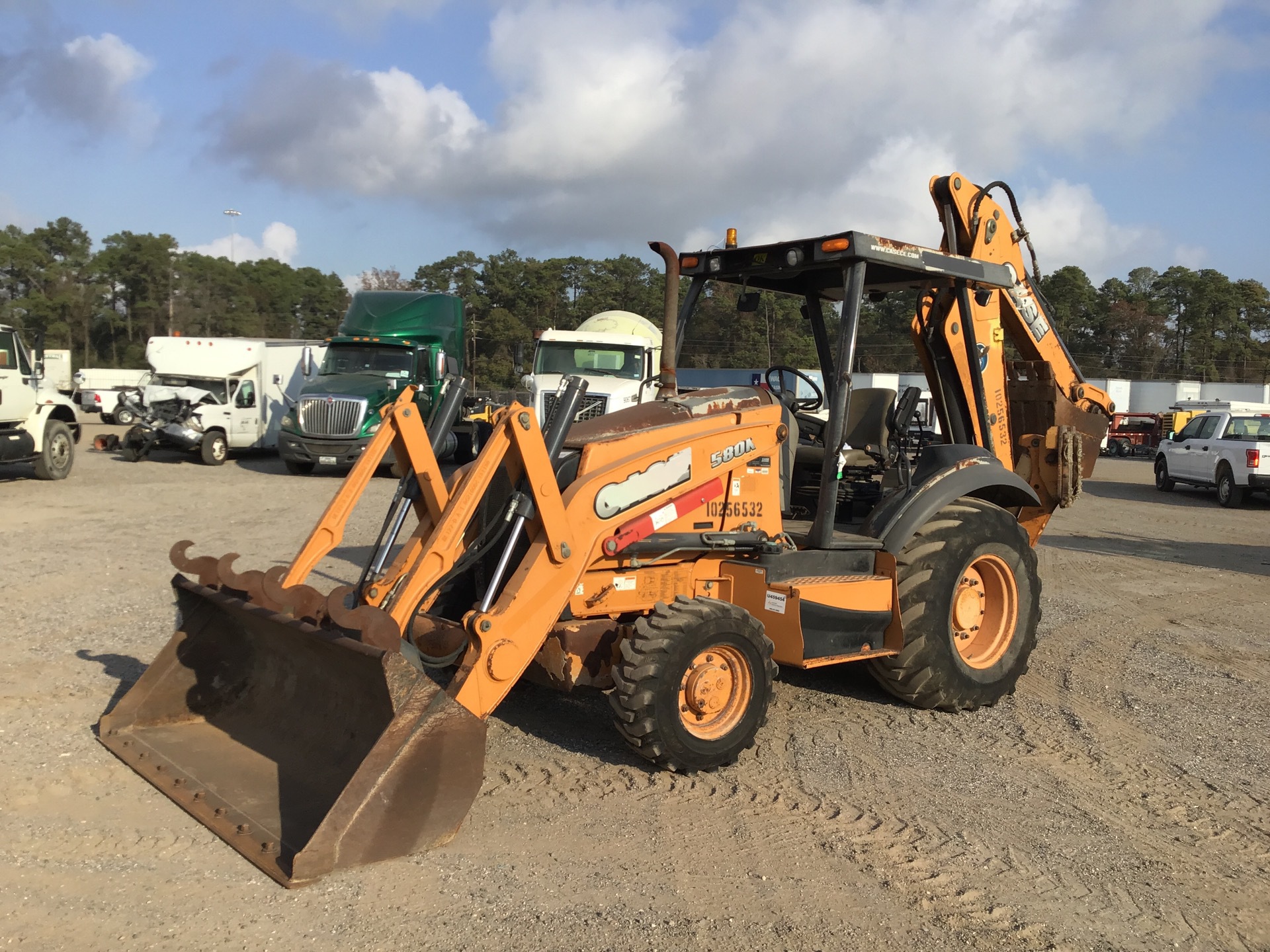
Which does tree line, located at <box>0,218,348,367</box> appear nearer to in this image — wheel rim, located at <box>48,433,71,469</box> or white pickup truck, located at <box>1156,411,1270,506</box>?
wheel rim, located at <box>48,433,71,469</box>

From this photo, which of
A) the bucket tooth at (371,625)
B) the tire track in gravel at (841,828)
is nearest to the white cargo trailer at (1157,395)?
the tire track in gravel at (841,828)

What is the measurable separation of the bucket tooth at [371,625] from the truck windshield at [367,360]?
16.9m

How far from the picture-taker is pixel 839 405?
5574 millimetres

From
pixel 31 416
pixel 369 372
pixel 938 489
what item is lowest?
pixel 31 416

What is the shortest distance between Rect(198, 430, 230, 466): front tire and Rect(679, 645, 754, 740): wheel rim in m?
19.3

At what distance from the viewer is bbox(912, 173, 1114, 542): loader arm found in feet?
21.8

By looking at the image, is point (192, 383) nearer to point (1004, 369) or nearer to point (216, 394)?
point (216, 394)

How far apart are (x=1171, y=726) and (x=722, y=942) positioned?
12.3 ft

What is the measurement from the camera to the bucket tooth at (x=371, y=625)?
13.1 feet

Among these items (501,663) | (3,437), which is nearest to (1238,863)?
(501,663)

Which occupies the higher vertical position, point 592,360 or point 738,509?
point 592,360

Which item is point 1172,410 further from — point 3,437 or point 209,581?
point 209,581

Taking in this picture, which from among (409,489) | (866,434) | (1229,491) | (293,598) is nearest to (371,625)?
(293,598)

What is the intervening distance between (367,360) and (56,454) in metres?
5.78
